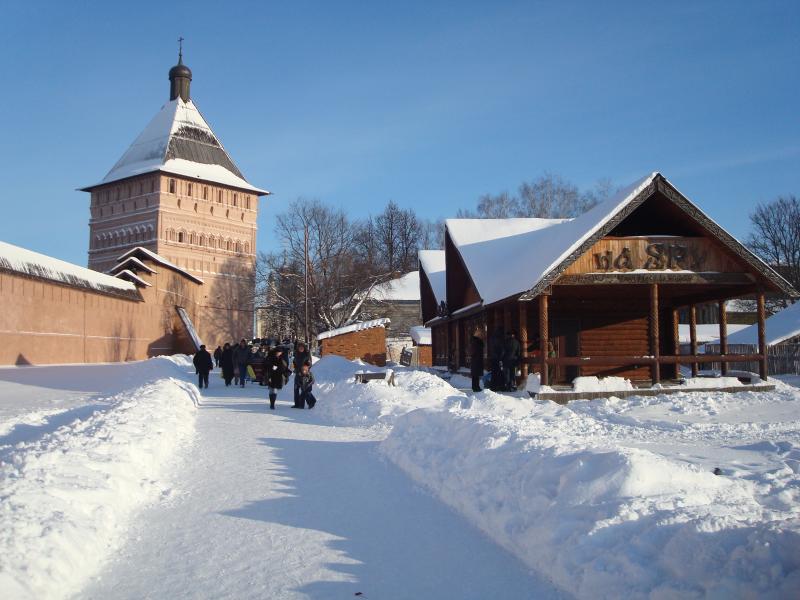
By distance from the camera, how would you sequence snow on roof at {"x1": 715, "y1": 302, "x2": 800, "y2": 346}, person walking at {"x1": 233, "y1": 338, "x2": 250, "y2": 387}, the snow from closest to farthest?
person walking at {"x1": 233, "y1": 338, "x2": 250, "y2": 387} < snow on roof at {"x1": 715, "y1": 302, "x2": 800, "y2": 346} < the snow

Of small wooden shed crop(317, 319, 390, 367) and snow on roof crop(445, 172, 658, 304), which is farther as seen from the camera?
small wooden shed crop(317, 319, 390, 367)

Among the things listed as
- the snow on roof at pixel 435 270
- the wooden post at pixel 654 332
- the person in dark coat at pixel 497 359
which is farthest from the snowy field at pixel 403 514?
the snow on roof at pixel 435 270

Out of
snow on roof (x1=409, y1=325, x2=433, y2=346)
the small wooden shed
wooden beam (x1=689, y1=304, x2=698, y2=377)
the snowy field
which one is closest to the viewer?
the snowy field

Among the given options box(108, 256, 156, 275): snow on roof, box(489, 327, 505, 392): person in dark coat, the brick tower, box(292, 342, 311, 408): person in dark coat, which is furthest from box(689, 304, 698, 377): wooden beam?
the brick tower

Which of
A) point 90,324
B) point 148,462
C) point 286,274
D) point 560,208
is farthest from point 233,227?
point 148,462

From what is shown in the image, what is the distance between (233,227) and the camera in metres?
81.9

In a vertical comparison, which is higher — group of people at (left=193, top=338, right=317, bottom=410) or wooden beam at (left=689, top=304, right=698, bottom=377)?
wooden beam at (left=689, top=304, right=698, bottom=377)

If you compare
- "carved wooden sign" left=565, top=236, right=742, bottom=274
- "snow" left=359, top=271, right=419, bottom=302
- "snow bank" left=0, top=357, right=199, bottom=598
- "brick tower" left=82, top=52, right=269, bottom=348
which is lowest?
"snow bank" left=0, top=357, right=199, bottom=598

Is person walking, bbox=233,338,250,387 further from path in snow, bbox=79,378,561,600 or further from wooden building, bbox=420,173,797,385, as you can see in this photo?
path in snow, bbox=79,378,561,600

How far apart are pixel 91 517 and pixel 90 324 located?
96.1ft

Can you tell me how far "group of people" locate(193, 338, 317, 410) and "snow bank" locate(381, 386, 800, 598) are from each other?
6.85 meters

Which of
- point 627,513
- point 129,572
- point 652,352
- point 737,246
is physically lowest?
point 129,572

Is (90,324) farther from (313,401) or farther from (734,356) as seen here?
(734,356)

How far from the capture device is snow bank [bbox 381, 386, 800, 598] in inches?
151
